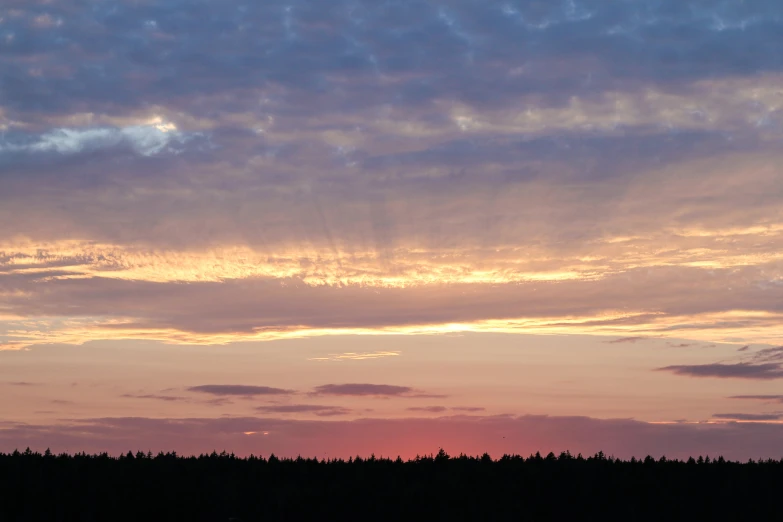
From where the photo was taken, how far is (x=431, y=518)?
154ft

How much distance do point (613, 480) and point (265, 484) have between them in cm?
1853

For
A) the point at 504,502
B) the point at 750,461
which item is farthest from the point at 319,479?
the point at 750,461

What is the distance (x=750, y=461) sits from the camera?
176ft

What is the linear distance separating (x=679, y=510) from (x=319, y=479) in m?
18.8

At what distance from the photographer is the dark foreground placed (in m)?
47.1

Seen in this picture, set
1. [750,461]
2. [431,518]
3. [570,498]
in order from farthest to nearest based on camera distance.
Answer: [750,461], [570,498], [431,518]

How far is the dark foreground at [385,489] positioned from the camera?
4706cm

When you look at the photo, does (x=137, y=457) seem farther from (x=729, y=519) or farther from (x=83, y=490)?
(x=729, y=519)

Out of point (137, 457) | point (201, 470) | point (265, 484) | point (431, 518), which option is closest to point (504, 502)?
point (431, 518)

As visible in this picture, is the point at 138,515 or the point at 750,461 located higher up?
the point at 750,461

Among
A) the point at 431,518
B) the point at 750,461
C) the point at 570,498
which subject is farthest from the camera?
the point at 750,461

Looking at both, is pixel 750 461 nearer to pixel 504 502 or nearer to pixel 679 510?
pixel 679 510

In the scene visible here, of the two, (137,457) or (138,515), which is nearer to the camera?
(138,515)

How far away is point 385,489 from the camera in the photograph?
49.1 metres
